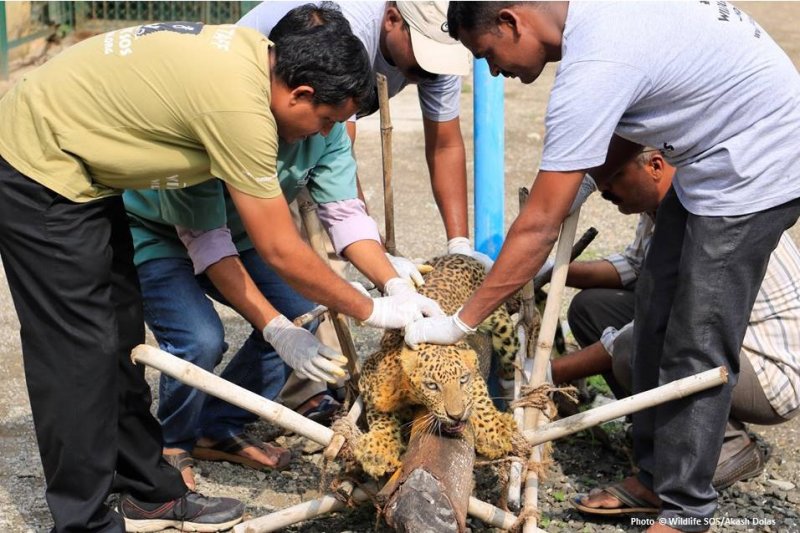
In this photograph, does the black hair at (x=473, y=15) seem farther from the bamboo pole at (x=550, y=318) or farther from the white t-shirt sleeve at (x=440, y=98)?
the white t-shirt sleeve at (x=440, y=98)

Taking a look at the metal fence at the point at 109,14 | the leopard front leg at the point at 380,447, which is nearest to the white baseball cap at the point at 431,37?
the leopard front leg at the point at 380,447

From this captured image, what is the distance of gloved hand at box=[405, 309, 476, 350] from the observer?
362 centimetres

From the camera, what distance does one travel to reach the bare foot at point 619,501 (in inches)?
162

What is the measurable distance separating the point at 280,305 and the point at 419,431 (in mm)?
1139

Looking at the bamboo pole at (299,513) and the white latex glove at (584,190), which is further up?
the white latex glove at (584,190)

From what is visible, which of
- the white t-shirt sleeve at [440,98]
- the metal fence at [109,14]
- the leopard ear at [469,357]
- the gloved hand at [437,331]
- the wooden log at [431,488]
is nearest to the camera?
the wooden log at [431,488]

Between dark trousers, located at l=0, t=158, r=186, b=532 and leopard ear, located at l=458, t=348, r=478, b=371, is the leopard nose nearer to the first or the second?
leopard ear, located at l=458, t=348, r=478, b=371

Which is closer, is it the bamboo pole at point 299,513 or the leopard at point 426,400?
the leopard at point 426,400

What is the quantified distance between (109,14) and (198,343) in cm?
847

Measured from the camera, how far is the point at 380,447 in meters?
3.69

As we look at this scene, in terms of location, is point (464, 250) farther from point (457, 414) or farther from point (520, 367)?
point (457, 414)

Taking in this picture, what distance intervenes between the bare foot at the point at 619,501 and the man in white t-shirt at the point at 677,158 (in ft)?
0.82

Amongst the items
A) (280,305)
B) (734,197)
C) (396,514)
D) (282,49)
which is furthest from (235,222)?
(734,197)

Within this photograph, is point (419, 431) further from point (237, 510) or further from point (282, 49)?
point (282, 49)
